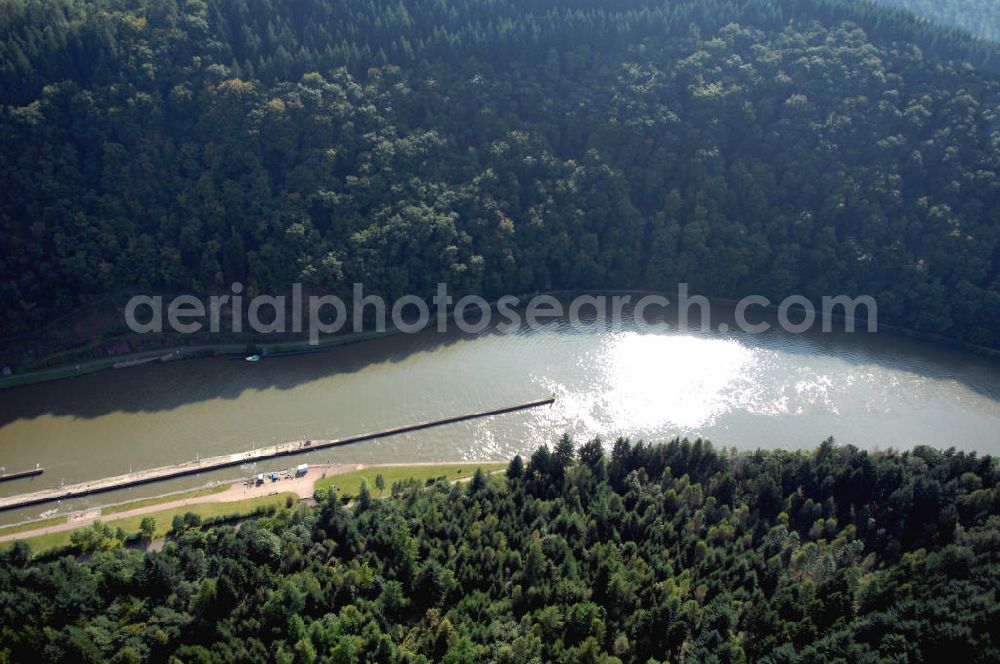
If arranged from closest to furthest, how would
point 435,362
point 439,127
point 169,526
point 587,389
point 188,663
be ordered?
point 188,663 → point 169,526 → point 587,389 → point 435,362 → point 439,127

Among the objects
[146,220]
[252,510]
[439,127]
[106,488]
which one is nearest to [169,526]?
[252,510]

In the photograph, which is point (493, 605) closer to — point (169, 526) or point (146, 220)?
point (169, 526)

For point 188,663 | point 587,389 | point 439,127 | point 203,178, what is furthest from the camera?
point 439,127

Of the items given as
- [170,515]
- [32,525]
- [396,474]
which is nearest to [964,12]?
[396,474]

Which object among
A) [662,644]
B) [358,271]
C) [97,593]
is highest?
[358,271]

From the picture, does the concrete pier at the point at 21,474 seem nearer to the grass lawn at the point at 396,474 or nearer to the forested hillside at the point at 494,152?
the forested hillside at the point at 494,152
